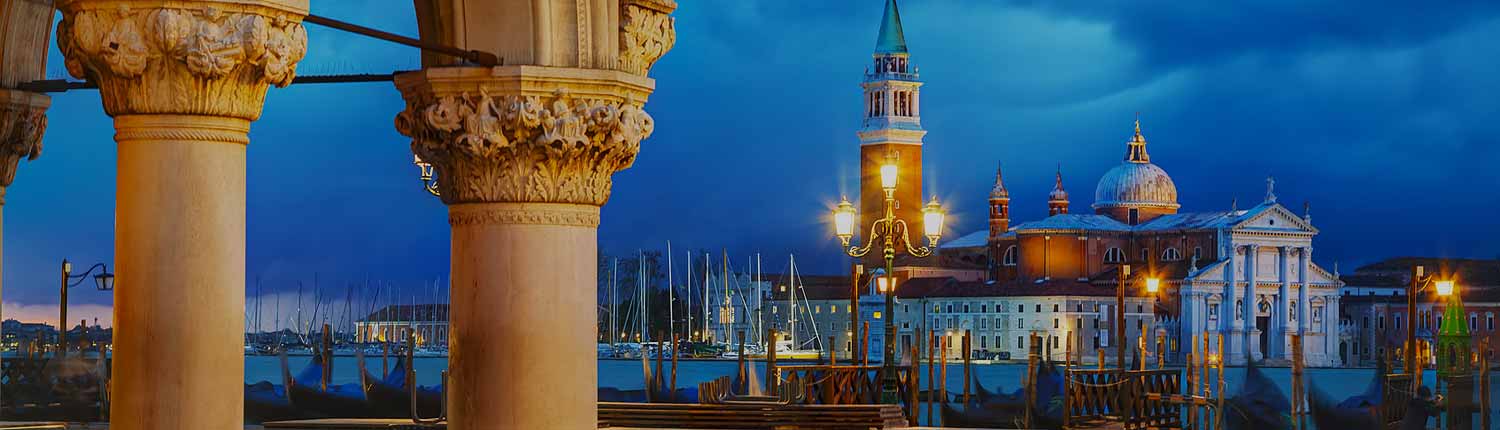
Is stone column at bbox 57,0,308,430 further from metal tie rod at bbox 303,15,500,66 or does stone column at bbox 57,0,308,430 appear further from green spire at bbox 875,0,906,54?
green spire at bbox 875,0,906,54

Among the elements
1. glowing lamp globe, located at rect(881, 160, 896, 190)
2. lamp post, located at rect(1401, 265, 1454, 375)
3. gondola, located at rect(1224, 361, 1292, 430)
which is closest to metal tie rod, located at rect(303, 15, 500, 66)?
glowing lamp globe, located at rect(881, 160, 896, 190)

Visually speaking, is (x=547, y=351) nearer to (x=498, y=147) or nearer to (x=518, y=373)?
(x=518, y=373)

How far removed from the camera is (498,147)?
241 inches

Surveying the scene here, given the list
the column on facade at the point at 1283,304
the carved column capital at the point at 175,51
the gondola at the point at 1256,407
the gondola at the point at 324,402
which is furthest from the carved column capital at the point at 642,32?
the column on facade at the point at 1283,304

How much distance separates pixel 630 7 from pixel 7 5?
1780 millimetres

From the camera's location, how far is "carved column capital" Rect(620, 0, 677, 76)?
20.9ft

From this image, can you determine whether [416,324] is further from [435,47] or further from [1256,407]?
[435,47]

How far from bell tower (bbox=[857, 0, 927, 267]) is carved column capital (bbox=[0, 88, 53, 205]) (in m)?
91.6

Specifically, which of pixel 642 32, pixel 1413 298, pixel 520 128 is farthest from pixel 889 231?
pixel 1413 298

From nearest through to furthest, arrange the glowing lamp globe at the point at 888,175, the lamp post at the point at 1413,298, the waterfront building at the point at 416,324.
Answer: the glowing lamp globe at the point at 888,175 → the lamp post at the point at 1413,298 → the waterfront building at the point at 416,324

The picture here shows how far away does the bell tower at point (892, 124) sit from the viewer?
9944 centimetres

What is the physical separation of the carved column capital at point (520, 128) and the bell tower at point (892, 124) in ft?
301

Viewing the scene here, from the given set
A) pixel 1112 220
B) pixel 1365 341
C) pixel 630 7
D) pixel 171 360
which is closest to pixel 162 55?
pixel 171 360

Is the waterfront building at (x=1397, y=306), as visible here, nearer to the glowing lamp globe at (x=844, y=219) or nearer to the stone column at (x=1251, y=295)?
the stone column at (x=1251, y=295)
